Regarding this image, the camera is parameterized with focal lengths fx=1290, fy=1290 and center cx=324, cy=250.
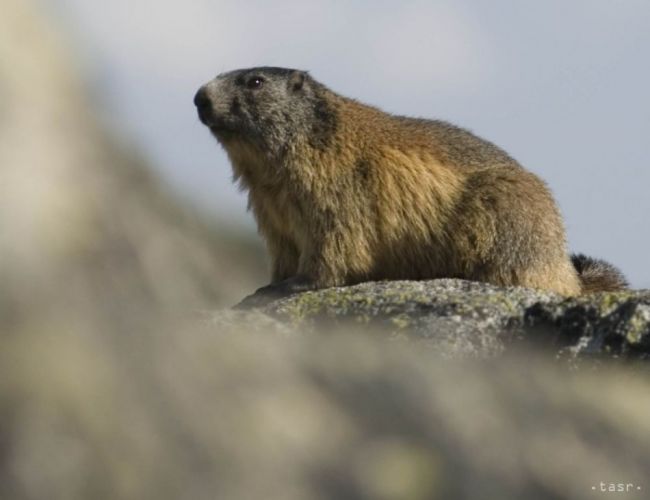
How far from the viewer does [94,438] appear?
3418 mm

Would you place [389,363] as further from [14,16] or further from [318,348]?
[14,16]

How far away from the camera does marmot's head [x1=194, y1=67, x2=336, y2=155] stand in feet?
51.1

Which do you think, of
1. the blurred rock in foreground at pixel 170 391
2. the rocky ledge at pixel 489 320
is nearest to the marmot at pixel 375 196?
the rocky ledge at pixel 489 320

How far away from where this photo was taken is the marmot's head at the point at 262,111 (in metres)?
15.6

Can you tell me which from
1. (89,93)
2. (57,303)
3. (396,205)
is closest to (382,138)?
(396,205)

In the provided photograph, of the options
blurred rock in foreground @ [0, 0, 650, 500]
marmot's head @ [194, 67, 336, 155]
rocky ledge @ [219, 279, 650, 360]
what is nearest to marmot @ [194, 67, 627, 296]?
marmot's head @ [194, 67, 336, 155]

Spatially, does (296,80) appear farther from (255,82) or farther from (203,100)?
(203,100)

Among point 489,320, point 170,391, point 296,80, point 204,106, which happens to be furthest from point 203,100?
point 170,391

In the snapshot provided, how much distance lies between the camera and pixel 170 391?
356 centimetres

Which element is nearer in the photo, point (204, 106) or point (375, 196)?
point (375, 196)

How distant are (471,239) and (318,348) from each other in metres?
11.0

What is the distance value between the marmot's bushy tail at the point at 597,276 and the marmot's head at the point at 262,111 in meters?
3.56

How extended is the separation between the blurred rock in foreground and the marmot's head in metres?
11.3

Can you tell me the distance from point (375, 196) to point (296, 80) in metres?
2.10
